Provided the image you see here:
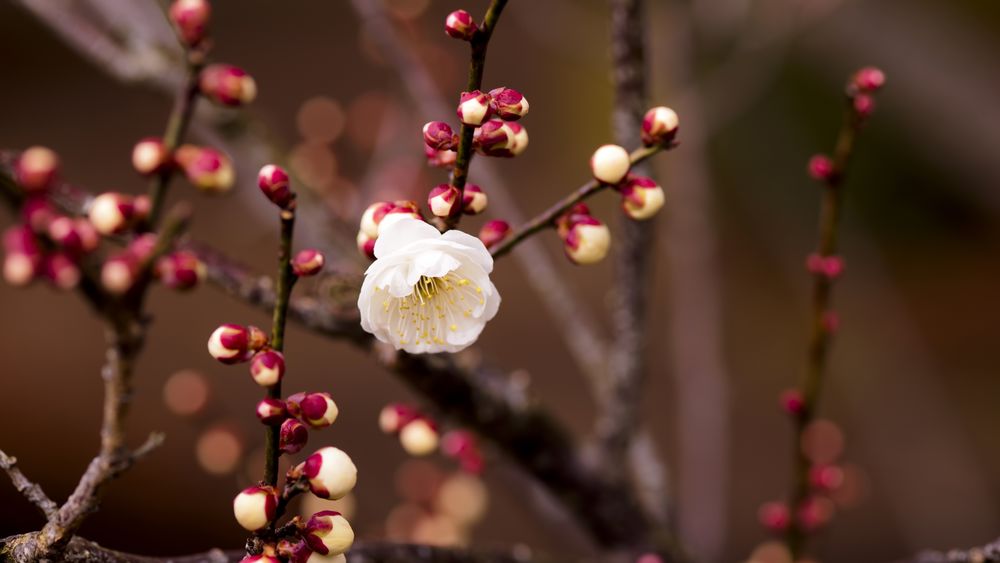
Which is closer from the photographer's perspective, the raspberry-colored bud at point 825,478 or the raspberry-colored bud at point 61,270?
the raspberry-colored bud at point 61,270

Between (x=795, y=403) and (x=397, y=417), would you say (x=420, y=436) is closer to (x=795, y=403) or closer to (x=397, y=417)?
(x=397, y=417)

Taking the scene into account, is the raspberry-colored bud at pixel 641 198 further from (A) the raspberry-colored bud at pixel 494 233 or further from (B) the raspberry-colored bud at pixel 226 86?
(B) the raspberry-colored bud at pixel 226 86

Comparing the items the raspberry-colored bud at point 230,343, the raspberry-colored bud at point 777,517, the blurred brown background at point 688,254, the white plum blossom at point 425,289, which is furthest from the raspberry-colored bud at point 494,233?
the blurred brown background at point 688,254

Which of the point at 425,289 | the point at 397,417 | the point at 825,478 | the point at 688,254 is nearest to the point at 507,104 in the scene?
the point at 425,289

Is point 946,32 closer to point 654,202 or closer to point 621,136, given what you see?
point 621,136

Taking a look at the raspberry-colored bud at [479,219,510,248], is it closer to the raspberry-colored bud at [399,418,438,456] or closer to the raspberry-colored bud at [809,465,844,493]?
the raspberry-colored bud at [399,418,438,456]
